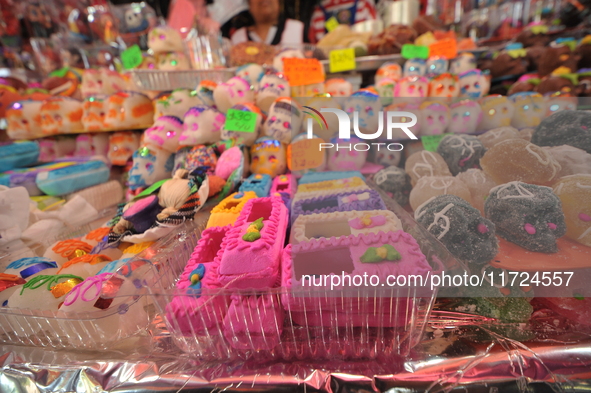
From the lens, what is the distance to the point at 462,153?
109cm

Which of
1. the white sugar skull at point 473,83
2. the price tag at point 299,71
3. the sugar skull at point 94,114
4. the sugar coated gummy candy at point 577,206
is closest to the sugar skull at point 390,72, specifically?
the white sugar skull at point 473,83

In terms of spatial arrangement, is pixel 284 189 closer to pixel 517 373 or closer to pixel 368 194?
pixel 368 194

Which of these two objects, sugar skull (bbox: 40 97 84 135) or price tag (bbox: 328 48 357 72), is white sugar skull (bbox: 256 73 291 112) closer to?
price tag (bbox: 328 48 357 72)

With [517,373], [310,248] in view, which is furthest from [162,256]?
[517,373]

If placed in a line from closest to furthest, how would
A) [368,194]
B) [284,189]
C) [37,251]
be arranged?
[368,194]
[37,251]
[284,189]

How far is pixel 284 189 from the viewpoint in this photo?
4.17 ft

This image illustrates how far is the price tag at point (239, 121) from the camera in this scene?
1.41m

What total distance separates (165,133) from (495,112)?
1.72m

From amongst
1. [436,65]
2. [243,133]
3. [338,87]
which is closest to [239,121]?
[243,133]

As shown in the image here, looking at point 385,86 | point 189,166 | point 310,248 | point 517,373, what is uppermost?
point 385,86

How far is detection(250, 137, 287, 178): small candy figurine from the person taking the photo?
4.72 ft

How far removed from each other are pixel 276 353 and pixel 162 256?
1.55 feet

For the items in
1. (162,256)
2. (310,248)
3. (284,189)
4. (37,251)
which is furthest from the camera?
(284,189)

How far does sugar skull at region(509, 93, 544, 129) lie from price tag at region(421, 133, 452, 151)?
312 mm
